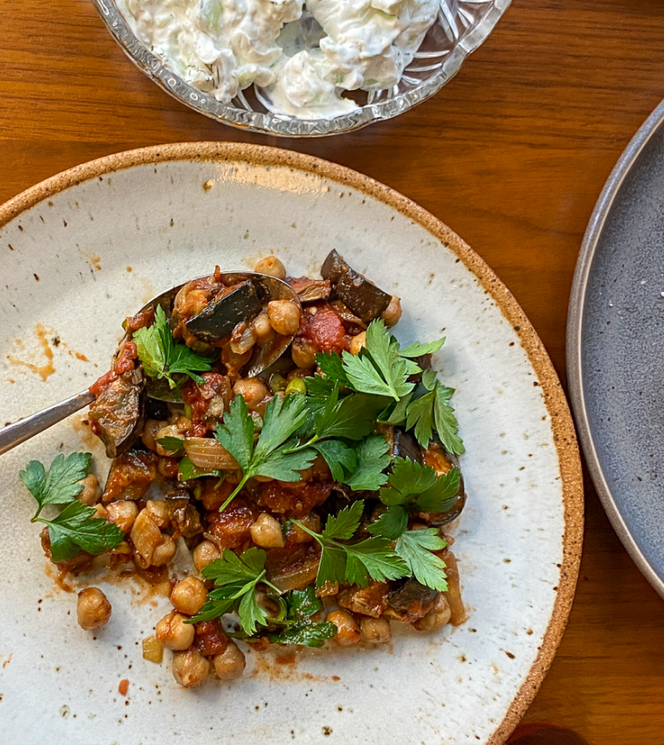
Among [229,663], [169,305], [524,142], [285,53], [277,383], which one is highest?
[285,53]

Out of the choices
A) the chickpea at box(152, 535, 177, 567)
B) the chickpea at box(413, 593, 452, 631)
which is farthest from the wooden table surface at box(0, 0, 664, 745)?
the chickpea at box(152, 535, 177, 567)

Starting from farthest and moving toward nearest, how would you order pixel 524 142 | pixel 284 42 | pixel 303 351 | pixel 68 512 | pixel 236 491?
pixel 524 142 < pixel 284 42 < pixel 303 351 < pixel 68 512 < pixel 236 491

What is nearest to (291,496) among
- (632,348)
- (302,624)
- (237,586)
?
(237,586)

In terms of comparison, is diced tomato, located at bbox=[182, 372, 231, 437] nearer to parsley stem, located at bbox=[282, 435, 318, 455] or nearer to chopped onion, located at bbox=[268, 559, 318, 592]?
parsley stem, located at bbox=[282, 435, 318, 455]

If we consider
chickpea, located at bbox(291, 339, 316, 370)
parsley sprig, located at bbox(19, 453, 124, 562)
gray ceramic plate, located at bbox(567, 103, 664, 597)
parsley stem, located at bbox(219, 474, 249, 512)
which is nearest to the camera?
parsley stem, located at bbox(219, 474, 249, 512)

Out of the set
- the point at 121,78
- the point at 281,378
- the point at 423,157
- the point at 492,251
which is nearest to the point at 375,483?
the point at 281,378

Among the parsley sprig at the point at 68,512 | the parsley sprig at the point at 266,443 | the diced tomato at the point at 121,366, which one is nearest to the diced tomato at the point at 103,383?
the diced tomato at the point at 121,366

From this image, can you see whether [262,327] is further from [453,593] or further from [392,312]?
[453,593]
